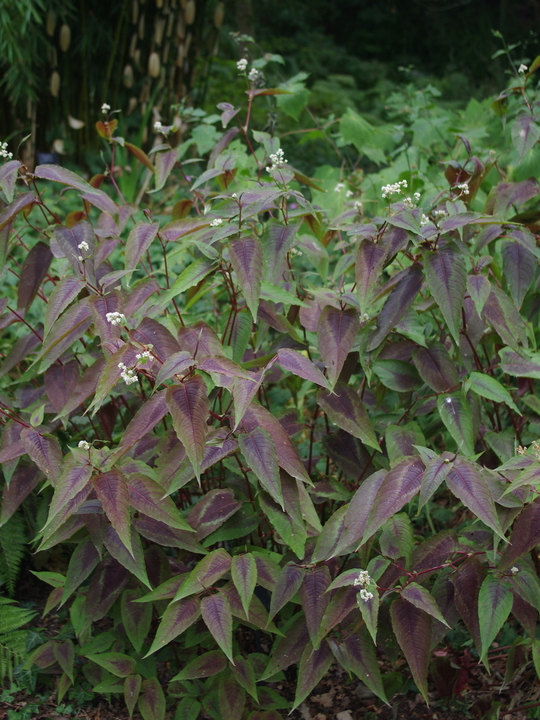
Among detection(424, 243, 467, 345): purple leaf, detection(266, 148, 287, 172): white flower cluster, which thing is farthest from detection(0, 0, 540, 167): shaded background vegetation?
detection(424, 243, 467, 345): purple leaf

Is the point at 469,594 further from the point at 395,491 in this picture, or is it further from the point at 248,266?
the point at 248,266

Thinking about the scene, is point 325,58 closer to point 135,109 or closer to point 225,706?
point 135,109

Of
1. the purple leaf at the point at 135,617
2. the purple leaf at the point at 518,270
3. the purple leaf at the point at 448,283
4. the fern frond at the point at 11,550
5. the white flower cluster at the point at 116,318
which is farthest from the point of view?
the fern frond at the point at 11,550

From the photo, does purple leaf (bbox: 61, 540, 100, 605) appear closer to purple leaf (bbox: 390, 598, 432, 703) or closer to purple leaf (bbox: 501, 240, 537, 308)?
purple leaf (bbox: 390, 598, 432, 703)

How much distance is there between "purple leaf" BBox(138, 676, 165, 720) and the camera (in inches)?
55.6

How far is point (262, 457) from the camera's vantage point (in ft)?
3.97

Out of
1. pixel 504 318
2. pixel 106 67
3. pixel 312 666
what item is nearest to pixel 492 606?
pixel 312 666

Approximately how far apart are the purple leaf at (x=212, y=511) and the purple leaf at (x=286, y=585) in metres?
0.15

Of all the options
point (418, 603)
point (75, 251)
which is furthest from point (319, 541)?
point (75, 251)

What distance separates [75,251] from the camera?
146 centimetres

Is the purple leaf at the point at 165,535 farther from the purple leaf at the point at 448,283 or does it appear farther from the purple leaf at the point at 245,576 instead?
the purple leaf at the point at 448,283

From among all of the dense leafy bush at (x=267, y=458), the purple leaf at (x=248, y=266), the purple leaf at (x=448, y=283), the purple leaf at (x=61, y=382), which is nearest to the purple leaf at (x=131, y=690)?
A: the dense leafy bush at (x=267, y=458)

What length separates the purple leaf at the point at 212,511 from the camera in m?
1.38

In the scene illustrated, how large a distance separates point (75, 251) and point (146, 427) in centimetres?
46
